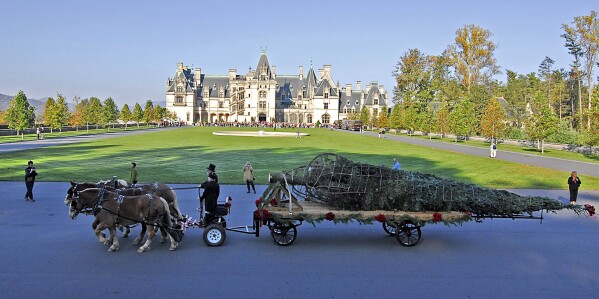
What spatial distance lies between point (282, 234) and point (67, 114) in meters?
75.9

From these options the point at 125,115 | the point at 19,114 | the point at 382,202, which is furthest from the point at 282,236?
the point at 125,115

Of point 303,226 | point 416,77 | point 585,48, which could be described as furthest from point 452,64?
point 303,226

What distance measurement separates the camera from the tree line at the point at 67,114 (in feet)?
188

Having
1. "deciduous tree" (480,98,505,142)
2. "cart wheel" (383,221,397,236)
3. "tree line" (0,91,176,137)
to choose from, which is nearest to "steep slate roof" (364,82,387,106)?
"tree line" (0,91,176,137)

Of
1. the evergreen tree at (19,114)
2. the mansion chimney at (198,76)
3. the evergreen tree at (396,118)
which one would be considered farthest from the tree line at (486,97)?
the mansion chimney at (198,76)

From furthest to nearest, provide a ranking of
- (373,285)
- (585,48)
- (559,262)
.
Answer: (585,48) < (559,262) < (373,285)

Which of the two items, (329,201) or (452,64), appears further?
(452,64)

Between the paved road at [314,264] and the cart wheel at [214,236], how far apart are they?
170 mm

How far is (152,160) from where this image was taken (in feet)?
103

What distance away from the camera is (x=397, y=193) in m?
10.8

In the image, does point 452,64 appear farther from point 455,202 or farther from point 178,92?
point 178,92

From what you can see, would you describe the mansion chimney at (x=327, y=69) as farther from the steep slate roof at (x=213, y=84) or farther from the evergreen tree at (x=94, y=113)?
the evergreen tree at (x=94, y=113)

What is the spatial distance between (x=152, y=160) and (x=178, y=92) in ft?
409

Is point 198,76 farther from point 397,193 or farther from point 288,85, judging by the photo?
point 397,193
